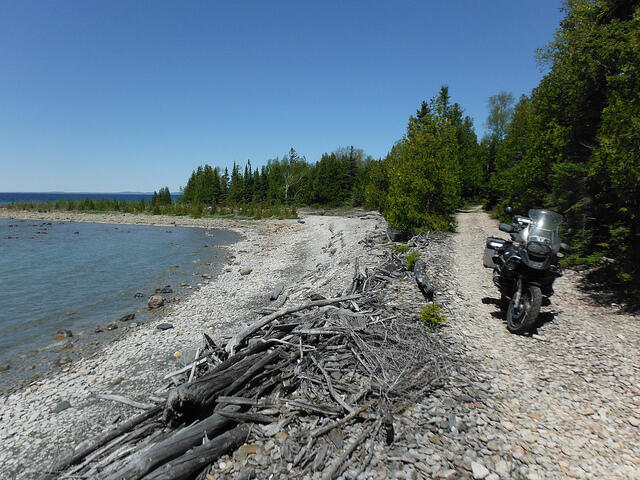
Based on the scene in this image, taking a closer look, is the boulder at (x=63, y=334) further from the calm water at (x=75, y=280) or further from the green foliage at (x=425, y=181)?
the green foliage at (x=425, y=181)

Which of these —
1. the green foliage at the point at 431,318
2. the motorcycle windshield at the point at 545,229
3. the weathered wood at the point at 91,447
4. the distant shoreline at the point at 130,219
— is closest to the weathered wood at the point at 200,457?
the weathered wood at the point at 91,447

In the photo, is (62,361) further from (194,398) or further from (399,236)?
(399,236)

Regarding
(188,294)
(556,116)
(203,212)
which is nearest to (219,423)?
(188,294)

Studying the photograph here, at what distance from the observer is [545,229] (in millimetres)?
6723

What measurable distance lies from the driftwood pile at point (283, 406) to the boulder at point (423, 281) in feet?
6.42

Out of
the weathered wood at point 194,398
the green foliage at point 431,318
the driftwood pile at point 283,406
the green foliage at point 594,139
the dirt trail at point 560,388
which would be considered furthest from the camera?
the green foliage at point 594,139

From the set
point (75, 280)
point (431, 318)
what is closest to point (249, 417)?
point (431, 318)

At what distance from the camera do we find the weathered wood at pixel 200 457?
3352 millimetres

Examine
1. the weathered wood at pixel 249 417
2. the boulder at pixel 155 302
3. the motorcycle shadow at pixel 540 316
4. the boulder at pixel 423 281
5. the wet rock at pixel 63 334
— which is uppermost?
the boulder at pixel 423 281

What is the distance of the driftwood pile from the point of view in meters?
3.55

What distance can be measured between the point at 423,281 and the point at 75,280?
18211mm

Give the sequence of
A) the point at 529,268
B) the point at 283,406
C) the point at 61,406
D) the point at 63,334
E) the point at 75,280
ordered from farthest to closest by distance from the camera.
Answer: the point at 75,280 < the point at 63,334 < the point at 61,406 < the point at 529,268 < the point at 283,406

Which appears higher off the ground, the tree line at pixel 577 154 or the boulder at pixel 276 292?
the tree line at pixel 577 154

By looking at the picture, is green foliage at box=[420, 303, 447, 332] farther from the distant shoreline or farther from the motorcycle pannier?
the distant shoreline
